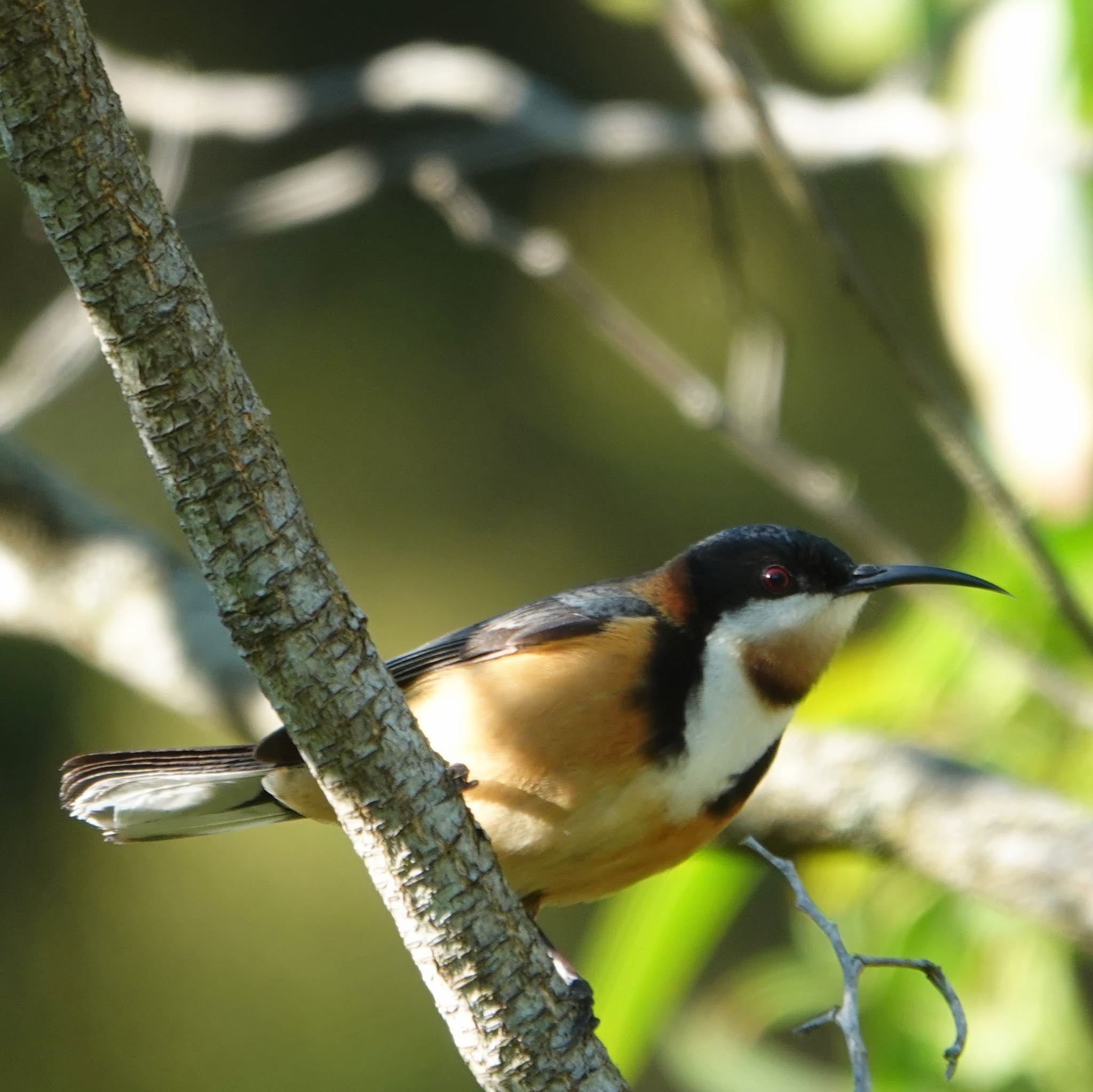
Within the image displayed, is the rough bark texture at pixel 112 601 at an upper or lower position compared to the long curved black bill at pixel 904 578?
upper

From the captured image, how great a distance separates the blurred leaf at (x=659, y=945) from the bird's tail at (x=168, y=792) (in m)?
0.95

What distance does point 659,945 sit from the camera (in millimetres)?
3730

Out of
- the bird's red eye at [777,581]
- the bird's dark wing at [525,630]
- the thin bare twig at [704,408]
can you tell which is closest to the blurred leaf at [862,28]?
the thin bare twig at [704,408]

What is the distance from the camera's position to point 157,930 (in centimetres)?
759

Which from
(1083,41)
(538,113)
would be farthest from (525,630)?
(538,113)

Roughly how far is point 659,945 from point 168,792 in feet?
4.30

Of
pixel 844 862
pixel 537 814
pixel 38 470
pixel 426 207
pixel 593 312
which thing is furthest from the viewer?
pixel 426 207

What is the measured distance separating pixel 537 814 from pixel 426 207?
601cm

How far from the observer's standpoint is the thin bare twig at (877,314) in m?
2.83

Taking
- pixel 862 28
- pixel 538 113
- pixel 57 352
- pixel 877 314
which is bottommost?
pixel 877 314

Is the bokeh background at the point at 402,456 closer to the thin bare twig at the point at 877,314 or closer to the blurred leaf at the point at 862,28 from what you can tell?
the blurred leaf at the point at 862,28

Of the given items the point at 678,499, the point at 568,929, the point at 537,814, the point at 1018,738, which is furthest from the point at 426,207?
the point at 537,814

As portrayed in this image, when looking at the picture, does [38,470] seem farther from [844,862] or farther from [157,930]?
[157,930]

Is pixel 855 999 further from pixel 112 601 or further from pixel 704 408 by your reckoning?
pixel 112 601
